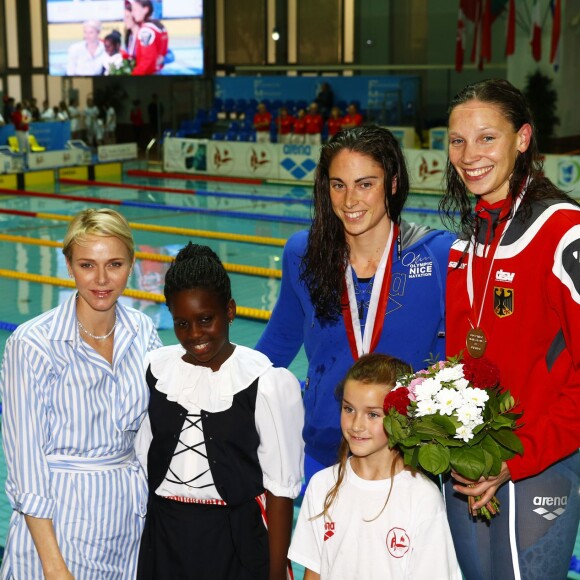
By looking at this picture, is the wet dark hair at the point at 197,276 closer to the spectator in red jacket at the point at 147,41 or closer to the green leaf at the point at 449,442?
the green leaf at the point at 449,442

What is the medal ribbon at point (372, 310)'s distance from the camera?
2.51m

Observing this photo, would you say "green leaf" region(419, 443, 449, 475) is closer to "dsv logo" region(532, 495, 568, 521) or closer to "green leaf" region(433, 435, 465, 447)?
"green leaf" region(433, 435, 465, 447)

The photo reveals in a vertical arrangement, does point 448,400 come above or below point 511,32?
below

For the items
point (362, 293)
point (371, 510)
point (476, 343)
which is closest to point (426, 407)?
point (476, 343)

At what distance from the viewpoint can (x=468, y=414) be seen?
1989 mm

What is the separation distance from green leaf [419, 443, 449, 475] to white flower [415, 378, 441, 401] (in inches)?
4.4

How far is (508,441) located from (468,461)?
0.37 feet

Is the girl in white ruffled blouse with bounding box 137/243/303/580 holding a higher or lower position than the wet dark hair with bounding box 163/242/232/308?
lower

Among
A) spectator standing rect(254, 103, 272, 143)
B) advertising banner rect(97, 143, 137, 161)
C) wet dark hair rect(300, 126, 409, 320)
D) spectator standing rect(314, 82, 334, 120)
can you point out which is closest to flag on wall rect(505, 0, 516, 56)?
spectator standing rect(314, 82, 334, 120)

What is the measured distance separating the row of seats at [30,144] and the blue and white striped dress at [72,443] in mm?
17401

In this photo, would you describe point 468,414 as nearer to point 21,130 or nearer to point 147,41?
point 21,130

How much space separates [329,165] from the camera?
2572mm

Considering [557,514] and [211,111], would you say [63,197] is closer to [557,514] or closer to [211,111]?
[211,111]

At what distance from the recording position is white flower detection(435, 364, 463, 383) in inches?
80.3
